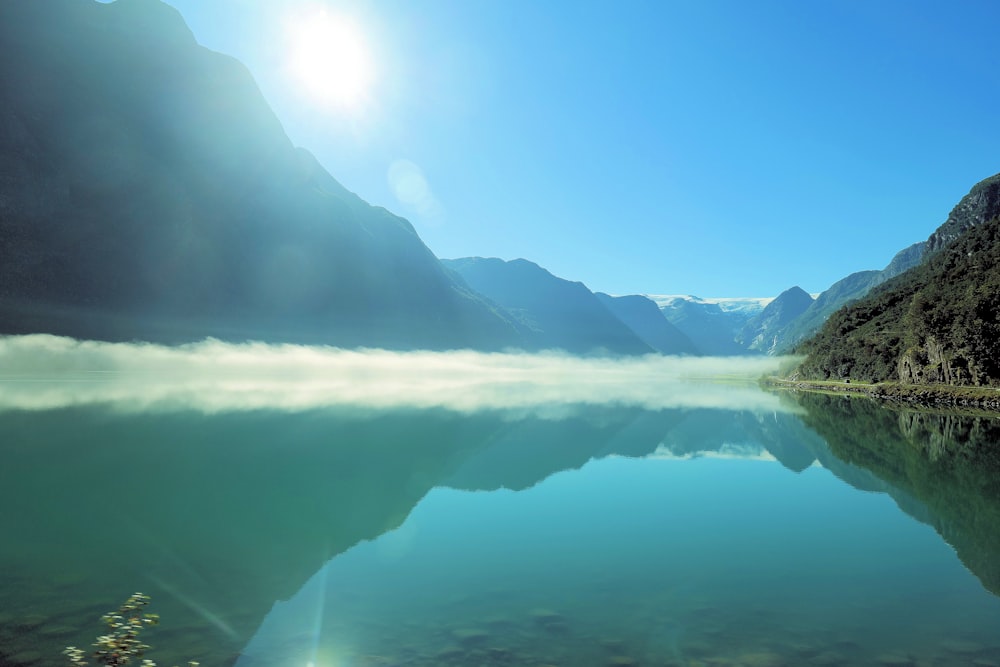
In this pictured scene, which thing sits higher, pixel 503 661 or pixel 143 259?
pixel 143 259

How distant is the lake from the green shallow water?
0.09m

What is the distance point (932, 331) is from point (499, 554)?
119194 mm

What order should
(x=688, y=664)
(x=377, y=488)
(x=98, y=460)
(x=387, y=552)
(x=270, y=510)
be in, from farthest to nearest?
(x=98, y=460) < (x=377, y=488) < (x=270, y=510) < (x=387, y=552) < (x=688, y=664)

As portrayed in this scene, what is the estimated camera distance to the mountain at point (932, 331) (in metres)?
93.8

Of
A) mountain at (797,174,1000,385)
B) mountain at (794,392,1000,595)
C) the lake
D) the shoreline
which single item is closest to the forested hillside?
mountain at (797,174,1000,385)

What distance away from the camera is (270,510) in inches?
862

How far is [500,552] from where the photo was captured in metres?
17.4

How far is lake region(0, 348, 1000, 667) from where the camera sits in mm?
10898

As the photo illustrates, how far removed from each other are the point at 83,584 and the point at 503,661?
418 inches

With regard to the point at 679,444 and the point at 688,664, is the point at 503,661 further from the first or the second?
the point at 679,444

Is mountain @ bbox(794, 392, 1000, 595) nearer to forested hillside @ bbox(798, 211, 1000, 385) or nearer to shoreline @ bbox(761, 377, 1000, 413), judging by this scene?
shoreline @ bbox(761, 377, 1000, 413)

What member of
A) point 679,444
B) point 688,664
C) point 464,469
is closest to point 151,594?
point 688,664

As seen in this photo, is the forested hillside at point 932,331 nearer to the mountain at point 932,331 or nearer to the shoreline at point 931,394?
the mountain at point 932,331

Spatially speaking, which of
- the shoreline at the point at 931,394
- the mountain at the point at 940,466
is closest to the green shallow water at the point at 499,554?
the mountain at the point at 940,466
